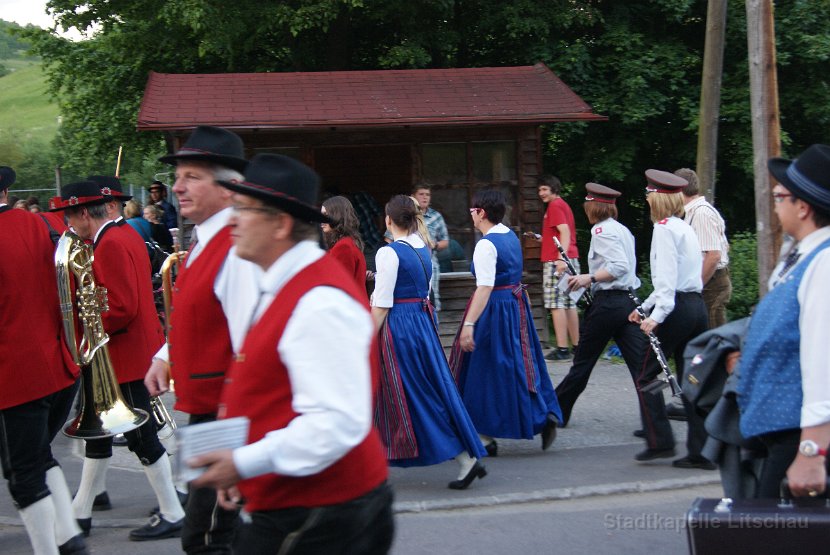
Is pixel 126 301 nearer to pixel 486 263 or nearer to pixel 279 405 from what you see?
pixel 486 263

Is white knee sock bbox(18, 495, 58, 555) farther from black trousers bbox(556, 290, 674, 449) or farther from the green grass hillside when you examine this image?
the green grass hillside

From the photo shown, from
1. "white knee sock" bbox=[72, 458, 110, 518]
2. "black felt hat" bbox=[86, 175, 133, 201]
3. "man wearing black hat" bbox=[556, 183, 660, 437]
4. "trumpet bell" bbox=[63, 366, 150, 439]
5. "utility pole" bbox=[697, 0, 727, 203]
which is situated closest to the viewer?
"trumpet bell" bbox=[63, 366, 150, 439]

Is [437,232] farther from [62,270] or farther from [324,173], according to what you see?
[62,270]

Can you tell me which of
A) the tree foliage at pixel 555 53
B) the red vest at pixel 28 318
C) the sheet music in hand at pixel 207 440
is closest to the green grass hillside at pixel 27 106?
the tree foliage at pixel 555 53

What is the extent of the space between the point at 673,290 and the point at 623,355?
→ 0.76 meters

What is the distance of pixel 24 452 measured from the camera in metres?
4.47

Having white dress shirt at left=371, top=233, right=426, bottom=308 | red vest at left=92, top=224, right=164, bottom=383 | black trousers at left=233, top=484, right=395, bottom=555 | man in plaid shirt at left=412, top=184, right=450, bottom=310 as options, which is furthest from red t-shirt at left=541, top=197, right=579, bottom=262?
black trousers at left=233, top=484, right=395, bottom=555

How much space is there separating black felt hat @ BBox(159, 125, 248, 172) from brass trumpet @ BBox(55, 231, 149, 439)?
1377mm

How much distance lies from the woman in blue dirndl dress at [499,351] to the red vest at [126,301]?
220cm

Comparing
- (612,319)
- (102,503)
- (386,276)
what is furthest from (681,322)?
(102,503)

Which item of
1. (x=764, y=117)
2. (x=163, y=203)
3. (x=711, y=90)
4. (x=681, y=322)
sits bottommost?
(x=681, y=322)

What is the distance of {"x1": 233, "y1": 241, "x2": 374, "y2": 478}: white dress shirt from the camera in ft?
8.04

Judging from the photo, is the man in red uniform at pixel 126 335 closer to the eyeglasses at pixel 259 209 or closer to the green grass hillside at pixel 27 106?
the eyeglasses at pixel 259 209

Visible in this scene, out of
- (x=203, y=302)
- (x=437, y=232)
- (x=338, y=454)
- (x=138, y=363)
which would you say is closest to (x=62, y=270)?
(x=138, y=363)
